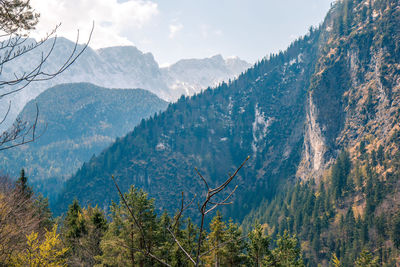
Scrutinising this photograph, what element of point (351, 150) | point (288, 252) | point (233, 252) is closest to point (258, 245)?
point (233, 252)

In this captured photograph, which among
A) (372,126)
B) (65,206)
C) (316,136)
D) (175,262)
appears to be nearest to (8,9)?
(175,262)

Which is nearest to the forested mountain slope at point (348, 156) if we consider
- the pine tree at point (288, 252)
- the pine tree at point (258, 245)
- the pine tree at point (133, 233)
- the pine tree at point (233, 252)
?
the pine tree at point (288, 252)

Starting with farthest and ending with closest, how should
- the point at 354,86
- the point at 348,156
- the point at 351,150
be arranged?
the point at 354,86
the point at 351,150
the point at 348,156

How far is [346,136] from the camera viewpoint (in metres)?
154

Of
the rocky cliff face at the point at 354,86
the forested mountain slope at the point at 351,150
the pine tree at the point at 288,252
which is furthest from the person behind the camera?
the rocky cliff face at the point at 354,86

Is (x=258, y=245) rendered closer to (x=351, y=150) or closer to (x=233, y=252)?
(x=233, y=252)

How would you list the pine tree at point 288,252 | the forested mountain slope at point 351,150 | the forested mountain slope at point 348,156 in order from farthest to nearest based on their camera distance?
1. the forested mountain slope at point 348,156
2. the forested mountain slope at point 351,150
3. the pine tree at point 288,252

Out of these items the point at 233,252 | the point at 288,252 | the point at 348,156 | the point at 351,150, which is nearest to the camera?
the point at 233,252

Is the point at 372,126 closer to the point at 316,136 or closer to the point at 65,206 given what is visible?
the point at 316,136

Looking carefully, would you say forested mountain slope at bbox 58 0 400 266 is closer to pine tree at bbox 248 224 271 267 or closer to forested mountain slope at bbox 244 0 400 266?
forested mountain slope at bbox 244 0 400 266

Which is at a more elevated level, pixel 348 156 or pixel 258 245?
pixel 258 245

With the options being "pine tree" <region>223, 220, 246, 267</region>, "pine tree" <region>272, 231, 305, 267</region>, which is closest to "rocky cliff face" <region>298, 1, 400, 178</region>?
"pine tree" <region>272, 231, 305, 267</region>

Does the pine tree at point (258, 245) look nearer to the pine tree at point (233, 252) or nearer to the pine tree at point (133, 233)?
the pine tree at point (233, 252)

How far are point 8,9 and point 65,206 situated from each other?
212 meters
